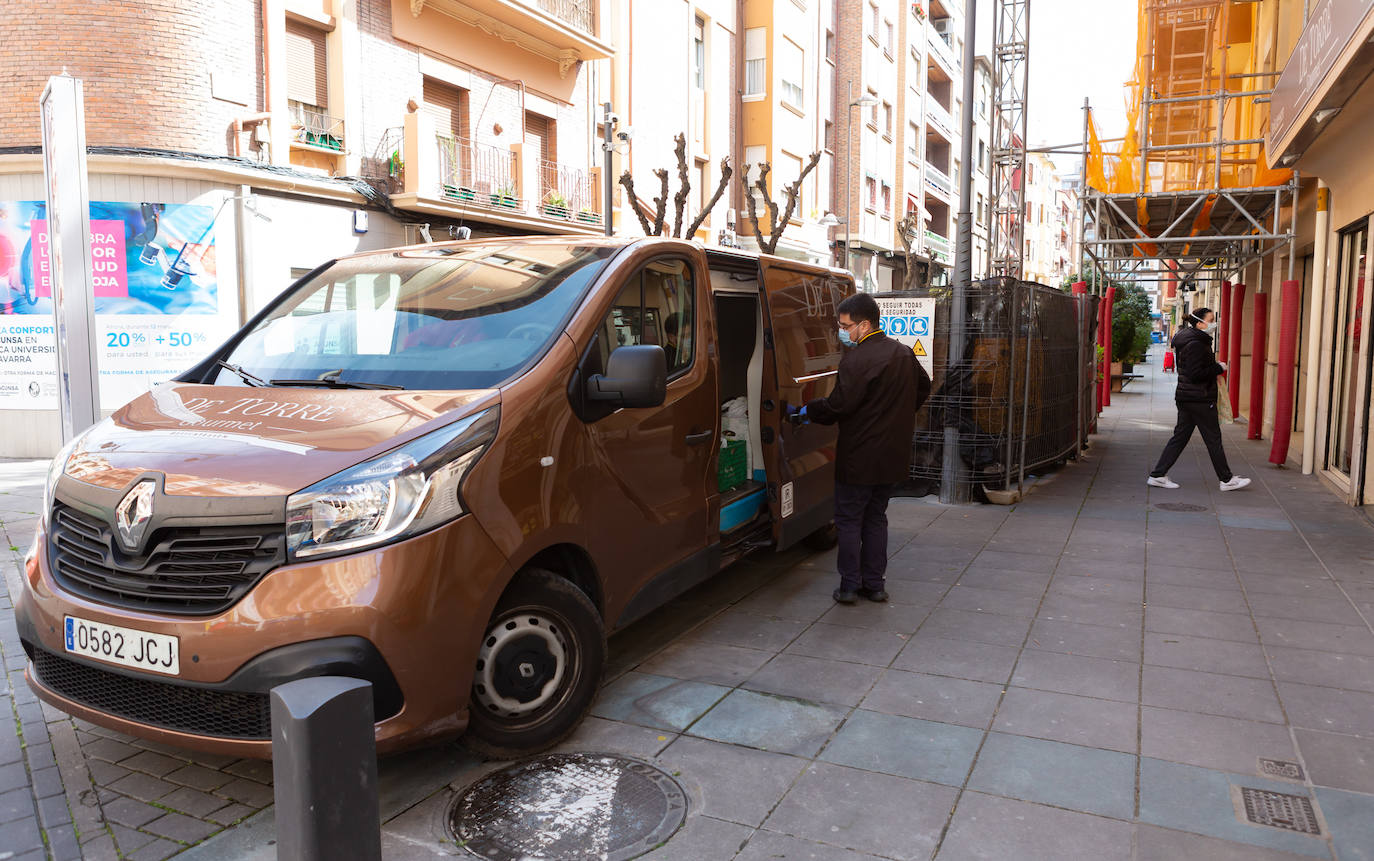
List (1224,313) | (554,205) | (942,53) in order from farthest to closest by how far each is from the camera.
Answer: (942,53) < (1224,313) < (554,205)

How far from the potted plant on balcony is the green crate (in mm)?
14452

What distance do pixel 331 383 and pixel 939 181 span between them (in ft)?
144

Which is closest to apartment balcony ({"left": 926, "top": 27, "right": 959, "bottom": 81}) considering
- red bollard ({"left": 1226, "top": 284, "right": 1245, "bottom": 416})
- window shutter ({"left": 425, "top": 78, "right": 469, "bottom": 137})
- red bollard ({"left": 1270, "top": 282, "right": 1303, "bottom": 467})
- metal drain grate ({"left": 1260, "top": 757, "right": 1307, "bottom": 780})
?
red bollard ({"left": 1226, "top": 284, "right": 1245, "bottom": 416})

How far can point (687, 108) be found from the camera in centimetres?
2525

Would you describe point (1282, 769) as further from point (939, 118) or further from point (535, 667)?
point (939, 118)

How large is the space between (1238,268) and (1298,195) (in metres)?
4.86

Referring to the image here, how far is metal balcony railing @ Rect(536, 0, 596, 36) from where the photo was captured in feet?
64.0

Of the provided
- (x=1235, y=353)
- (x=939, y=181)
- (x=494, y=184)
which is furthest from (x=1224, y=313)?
(x=939, y=181)

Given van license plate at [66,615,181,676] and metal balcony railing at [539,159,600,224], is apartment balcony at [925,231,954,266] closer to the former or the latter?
metal balcony railing at [539,159,600,224]

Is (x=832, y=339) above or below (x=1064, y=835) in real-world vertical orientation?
above

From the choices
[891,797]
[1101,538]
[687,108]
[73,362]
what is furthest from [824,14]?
[891,797]

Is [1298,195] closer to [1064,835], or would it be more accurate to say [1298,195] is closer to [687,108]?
[1064,835]

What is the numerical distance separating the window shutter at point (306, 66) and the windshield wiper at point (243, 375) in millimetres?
12162

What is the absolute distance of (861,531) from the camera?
19.0ft
